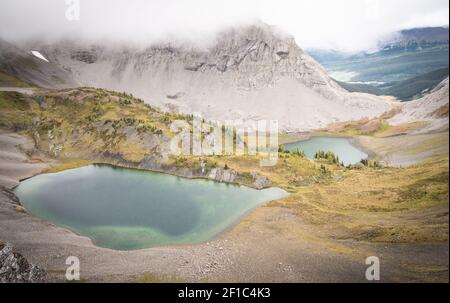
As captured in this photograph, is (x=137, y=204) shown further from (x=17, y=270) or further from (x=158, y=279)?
(x=158, y=279)

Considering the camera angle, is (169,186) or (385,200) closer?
(385,200)

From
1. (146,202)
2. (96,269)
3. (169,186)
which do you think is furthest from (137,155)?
(96,269)

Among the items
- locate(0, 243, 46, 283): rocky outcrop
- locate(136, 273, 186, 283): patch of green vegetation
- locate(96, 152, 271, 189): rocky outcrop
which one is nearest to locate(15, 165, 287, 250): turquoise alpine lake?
locate(96, 152, 271, 189): rocky outcrop

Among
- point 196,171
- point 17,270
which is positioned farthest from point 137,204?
point 17,270

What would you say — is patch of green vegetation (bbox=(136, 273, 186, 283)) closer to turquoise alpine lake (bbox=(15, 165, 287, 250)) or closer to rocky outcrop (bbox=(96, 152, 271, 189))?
turquoise alpine lake (bbox=(15, 165, 287, 250))

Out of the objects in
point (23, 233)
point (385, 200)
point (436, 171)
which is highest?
point (436, 171)

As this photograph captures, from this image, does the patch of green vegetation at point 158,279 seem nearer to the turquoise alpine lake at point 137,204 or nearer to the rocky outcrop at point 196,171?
the turquoise alpine lake at point 137,204

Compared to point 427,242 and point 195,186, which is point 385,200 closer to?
point 427,242
